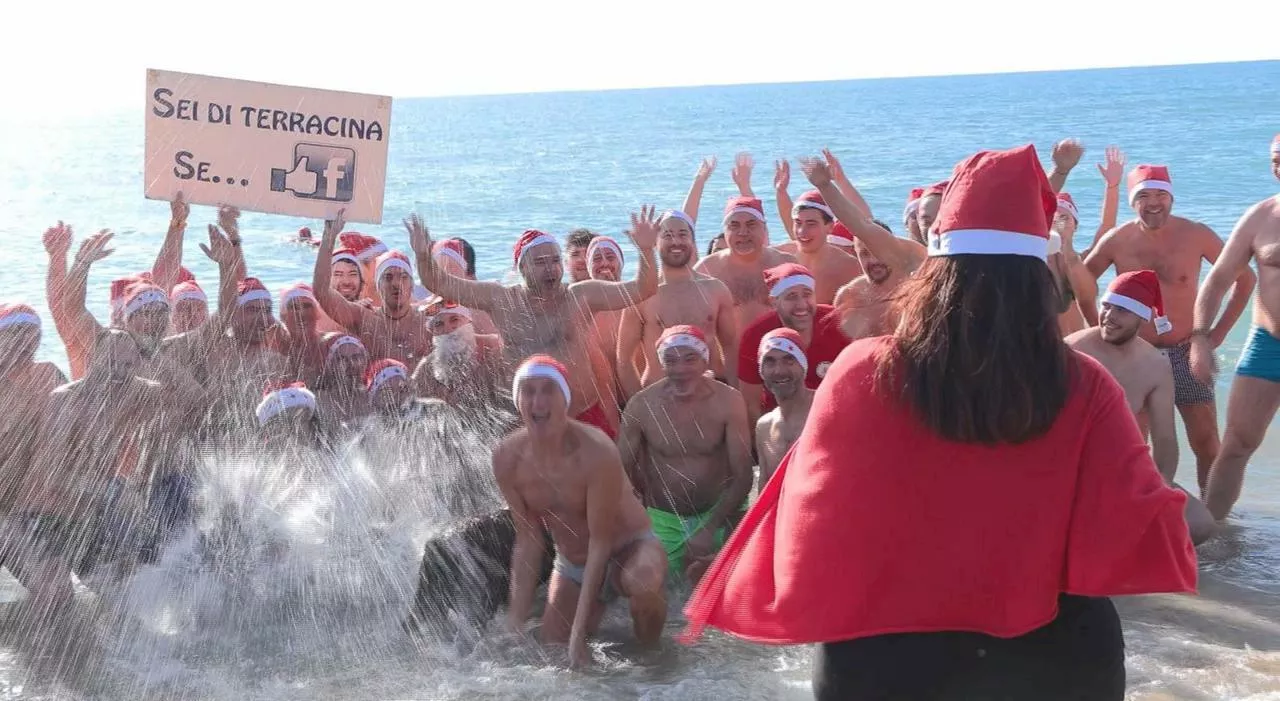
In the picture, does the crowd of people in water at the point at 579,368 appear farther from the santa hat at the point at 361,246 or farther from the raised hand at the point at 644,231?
the santa hat at the point at 361,246

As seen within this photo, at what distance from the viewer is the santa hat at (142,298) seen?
21.8 feet

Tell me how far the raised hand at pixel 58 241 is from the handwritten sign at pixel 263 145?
514 mm

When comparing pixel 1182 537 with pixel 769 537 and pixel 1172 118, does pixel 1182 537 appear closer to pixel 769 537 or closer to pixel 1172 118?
pixel 769 537

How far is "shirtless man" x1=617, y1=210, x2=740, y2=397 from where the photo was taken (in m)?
7.39

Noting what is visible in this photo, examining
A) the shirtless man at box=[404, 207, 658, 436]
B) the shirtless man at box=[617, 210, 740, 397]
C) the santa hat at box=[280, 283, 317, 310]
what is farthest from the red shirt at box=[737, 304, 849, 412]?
the santa hat at box=[280, 283, 317, 310]

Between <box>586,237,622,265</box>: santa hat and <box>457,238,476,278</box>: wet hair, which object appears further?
<box>457,238,476,278</box>: wet hair

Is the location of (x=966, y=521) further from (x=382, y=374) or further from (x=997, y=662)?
(x=382, y=374)

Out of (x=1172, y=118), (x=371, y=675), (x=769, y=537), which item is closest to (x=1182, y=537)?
(x=769, y=537)

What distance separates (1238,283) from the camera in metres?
7.01

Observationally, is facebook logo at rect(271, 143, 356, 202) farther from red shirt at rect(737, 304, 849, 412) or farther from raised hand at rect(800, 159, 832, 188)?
raised hand at rect(800, 159, 832, 188)

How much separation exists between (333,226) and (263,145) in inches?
23.8

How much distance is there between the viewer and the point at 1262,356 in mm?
6219

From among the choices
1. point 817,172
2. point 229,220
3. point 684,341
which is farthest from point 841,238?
point 229,220

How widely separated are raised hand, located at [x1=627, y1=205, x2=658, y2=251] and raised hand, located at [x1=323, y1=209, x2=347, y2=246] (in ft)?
6.22
